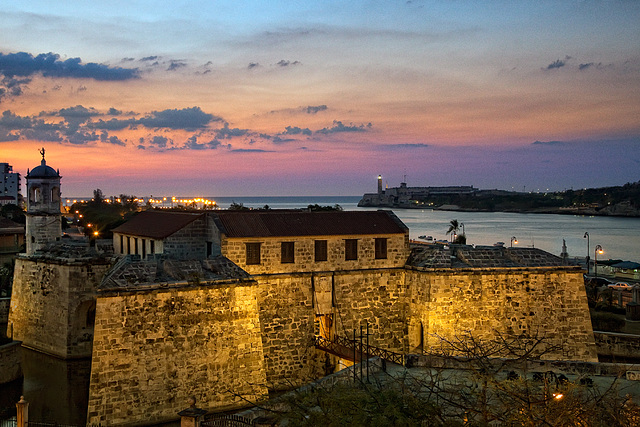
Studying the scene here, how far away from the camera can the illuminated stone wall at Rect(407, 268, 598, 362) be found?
26188 mm

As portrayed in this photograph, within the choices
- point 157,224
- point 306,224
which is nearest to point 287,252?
point 306,224

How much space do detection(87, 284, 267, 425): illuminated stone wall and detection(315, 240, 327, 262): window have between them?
419cm

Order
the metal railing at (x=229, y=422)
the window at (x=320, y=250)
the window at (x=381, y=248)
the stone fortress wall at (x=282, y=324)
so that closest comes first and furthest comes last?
the metal railing at (x=229, y=422)
the stone fortress wall at (x=282, y=324)
the window at (x=320, y=250)
the window at (x=381, y=248)

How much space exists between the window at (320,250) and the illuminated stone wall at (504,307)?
4.23 m

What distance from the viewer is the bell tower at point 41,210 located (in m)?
31.1

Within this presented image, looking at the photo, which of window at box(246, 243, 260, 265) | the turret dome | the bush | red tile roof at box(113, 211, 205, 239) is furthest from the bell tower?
the bush

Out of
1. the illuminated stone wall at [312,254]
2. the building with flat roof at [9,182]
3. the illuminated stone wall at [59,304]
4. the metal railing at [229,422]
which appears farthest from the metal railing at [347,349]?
the building with flat roof at [9,182]

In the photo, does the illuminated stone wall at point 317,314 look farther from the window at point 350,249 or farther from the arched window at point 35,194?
the arched window at point 35,194

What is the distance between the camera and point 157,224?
1121 inches

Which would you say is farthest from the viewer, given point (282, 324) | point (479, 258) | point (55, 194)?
point (55, 194)

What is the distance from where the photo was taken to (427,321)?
26.2m

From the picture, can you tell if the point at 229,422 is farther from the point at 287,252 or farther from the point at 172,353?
the point at 287,252

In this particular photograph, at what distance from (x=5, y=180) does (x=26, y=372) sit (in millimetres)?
111877

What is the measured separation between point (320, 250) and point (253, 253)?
10.3 ft
